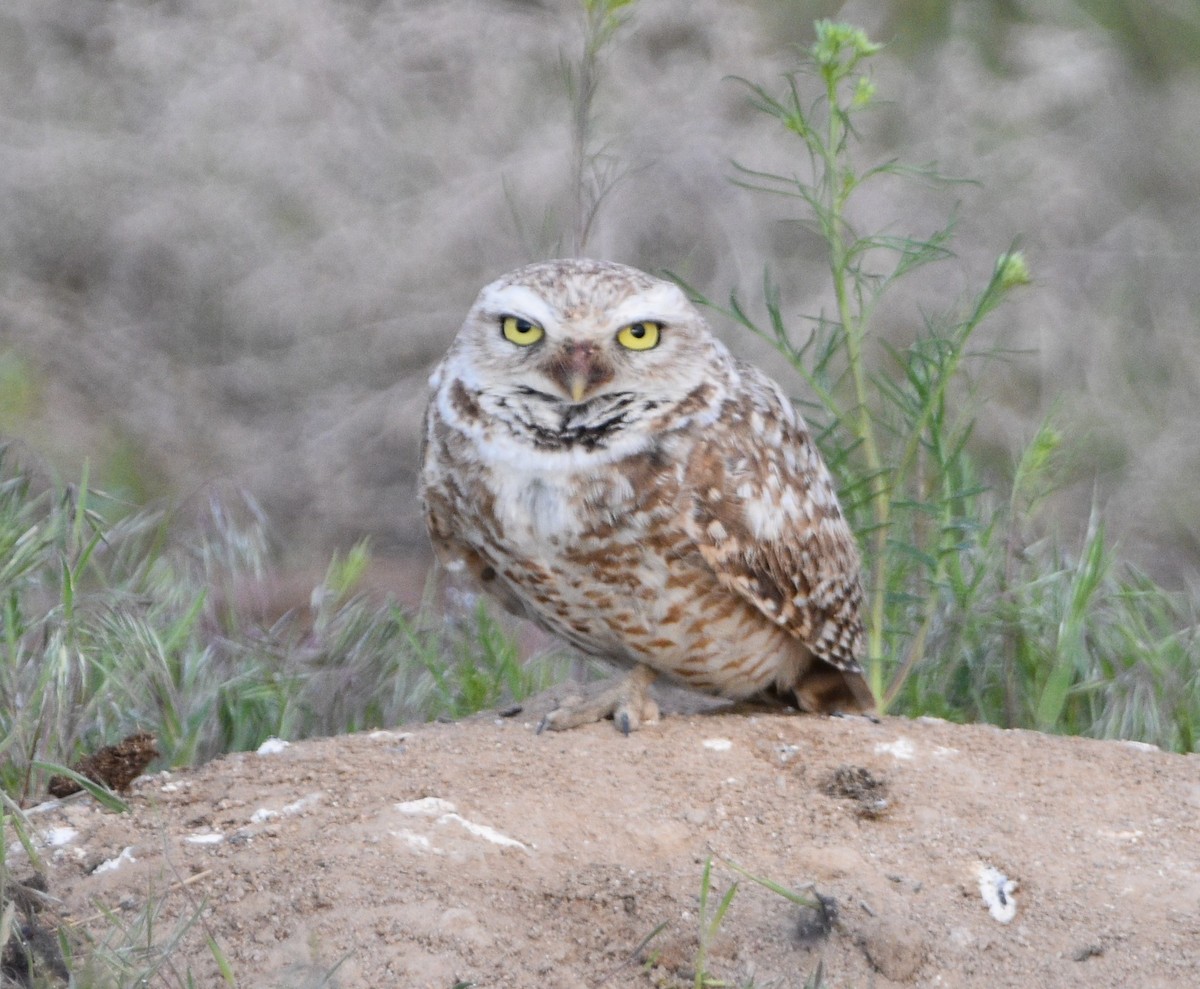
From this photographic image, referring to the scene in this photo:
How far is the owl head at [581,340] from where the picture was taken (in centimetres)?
336

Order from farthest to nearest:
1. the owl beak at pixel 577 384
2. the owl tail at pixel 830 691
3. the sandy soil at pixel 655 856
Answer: the owl tail at pixel 830 691
the owl beak at pixel 577 384
the sandy soil at pixel 655 856

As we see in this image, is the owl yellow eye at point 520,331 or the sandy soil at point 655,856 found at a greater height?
the owl yellow eye at point 520,331

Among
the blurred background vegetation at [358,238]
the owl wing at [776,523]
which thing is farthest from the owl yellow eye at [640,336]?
the blurred background vegetation at [358,238]

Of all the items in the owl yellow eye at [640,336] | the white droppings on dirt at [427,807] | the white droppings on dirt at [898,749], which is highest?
the owl yellow eye at [640,336]

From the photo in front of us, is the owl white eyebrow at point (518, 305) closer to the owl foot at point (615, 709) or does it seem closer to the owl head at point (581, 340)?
the owl head at point (581, 340)

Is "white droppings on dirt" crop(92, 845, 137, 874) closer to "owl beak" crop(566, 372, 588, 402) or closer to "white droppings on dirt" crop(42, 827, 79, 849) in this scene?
"white droppings on dirt" crop(42, 827, 79, 849)

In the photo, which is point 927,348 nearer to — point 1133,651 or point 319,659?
point 1133,651

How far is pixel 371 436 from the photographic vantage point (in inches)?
247

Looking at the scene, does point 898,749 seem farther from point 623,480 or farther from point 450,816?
point 450,816

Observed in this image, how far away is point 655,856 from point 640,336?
1.18 meters

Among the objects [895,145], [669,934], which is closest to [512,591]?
[669,934]

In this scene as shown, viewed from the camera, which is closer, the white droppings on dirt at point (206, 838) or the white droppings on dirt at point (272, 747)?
the white droppings on dirt at point (206, 838)

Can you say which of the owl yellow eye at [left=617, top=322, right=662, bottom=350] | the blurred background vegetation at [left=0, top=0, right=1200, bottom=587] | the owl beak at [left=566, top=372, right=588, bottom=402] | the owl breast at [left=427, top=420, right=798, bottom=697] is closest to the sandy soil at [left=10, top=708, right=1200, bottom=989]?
the owl breast at [left=427, top=420, right=798, bottom=697]

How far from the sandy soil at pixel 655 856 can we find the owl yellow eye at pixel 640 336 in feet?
2.72
